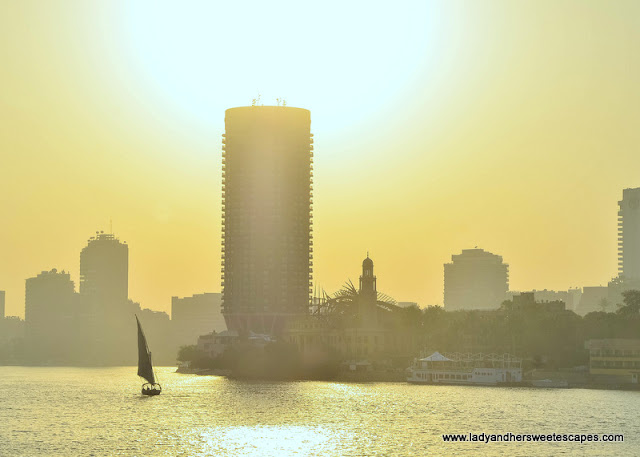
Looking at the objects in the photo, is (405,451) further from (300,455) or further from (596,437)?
(596,437)

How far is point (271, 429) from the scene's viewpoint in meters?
174

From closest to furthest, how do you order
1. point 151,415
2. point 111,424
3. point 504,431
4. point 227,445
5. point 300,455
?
point 300,455 < point 227,445 < point 504,431 < point 111,424 < point 151,415

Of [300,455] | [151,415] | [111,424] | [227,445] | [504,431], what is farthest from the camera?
[151,415]

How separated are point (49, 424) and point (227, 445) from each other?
1496 inches

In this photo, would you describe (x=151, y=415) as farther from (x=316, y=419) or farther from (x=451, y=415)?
(x=451, y=415)

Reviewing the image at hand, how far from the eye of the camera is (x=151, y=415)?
19900 centimetres

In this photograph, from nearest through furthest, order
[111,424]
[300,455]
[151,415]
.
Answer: [300,455]
[111,424]
[151,415]

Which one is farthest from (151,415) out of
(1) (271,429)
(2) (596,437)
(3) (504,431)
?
(2) (596,437)

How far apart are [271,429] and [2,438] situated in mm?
33274

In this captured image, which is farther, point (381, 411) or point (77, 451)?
point (381, 411)

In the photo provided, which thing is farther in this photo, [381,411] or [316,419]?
[381,411]

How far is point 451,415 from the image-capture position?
19112 cm

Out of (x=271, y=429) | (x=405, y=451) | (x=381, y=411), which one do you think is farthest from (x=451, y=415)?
(x=405, y=451)

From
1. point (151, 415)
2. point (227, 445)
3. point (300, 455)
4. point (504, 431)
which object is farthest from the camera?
point (151, 415)
